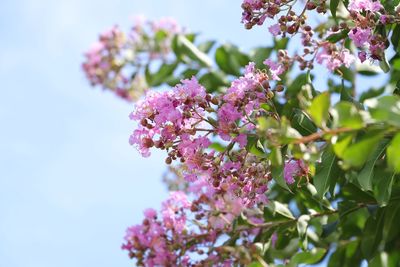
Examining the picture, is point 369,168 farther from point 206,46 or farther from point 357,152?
point 206,46

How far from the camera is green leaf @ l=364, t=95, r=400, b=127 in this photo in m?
0.90

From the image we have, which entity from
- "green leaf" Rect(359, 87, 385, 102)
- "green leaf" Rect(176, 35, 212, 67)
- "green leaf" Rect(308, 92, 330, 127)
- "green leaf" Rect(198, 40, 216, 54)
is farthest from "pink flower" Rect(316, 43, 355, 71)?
"green leaf" Rect(198, 40, 216, 54)

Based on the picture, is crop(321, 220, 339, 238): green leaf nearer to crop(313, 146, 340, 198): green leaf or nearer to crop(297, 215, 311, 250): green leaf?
crop(297, 215, 311, 250): green leaf

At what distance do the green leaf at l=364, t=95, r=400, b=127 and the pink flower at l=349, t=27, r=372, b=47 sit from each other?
0.62m

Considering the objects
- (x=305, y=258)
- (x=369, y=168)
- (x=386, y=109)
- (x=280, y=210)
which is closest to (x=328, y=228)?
(x=280, y=210)

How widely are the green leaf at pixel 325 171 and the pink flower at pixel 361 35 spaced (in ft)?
1.01

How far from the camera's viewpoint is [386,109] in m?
0.94

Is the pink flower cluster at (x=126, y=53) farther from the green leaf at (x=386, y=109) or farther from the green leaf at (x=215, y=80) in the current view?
the green leaf at (x=386, y=109)

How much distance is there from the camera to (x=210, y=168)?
1554 millimetres

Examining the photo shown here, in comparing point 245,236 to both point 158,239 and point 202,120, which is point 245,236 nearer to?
point 158,239

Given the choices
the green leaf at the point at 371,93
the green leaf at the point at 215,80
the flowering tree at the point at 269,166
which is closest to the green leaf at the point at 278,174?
the flowering tree at the point at 269,166

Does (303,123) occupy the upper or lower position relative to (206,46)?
lower

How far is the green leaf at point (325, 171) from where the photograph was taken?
1.46 metres

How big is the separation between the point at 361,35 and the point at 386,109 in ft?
2.30
